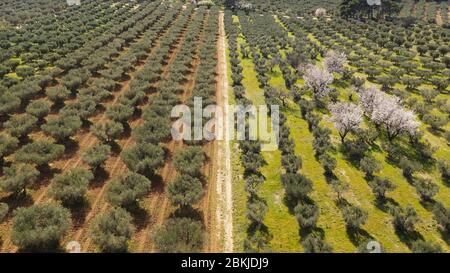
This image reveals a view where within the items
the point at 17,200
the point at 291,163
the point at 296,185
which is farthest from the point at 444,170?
the point at 17,200

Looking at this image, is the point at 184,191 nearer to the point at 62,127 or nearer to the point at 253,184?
the point at 253,184

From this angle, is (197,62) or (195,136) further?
(197,62)

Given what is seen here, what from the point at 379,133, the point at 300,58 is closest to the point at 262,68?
the point at 300,58

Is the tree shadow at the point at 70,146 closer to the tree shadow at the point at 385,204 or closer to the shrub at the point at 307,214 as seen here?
the shrub at the point at 307,214

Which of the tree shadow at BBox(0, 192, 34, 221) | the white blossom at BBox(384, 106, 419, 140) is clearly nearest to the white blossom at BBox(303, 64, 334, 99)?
the white blossom at BBox(384, 106, 419, 140)

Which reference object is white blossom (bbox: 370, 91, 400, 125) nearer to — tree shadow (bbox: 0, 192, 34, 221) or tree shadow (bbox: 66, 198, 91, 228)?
tree shadow (bbox: 66, 198, 91, 228)

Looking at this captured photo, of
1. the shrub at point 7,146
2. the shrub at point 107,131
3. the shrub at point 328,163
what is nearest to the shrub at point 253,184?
the shrub at point 328,163

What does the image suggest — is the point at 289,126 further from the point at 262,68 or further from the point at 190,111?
the point at 262,68
